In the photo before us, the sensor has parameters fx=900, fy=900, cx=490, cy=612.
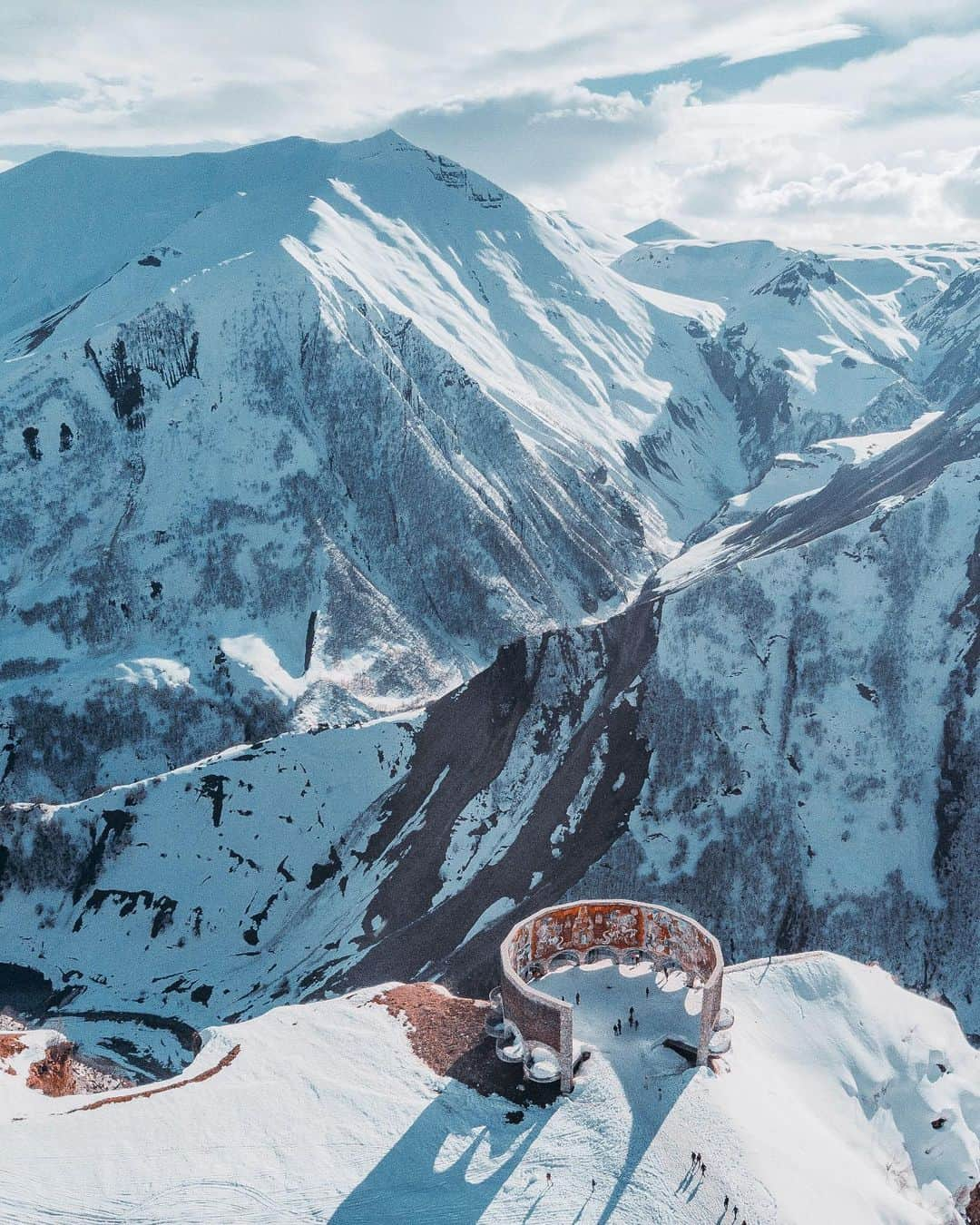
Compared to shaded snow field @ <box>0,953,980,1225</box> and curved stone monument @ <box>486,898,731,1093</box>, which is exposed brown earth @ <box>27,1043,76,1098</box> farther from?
curved stone monument @ <box>486,898,731,1093</box>

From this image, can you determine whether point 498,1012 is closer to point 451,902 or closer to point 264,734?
point 451,902

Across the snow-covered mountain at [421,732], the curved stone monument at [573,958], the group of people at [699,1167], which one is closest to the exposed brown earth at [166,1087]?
the snow-covered mountain at [421,732]

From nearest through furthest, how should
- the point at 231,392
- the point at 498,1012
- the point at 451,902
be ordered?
1. the point at 498,1012
2. the point at 451,902
3. the point at 231,392

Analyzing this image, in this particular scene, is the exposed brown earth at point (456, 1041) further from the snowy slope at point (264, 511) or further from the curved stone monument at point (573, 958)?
the snowy slope at point (264, 511)

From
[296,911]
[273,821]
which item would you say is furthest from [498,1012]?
[273,821]

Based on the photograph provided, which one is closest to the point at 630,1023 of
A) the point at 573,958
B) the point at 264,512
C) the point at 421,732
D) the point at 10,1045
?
the point at 573,958

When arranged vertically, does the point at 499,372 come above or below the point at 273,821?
above
